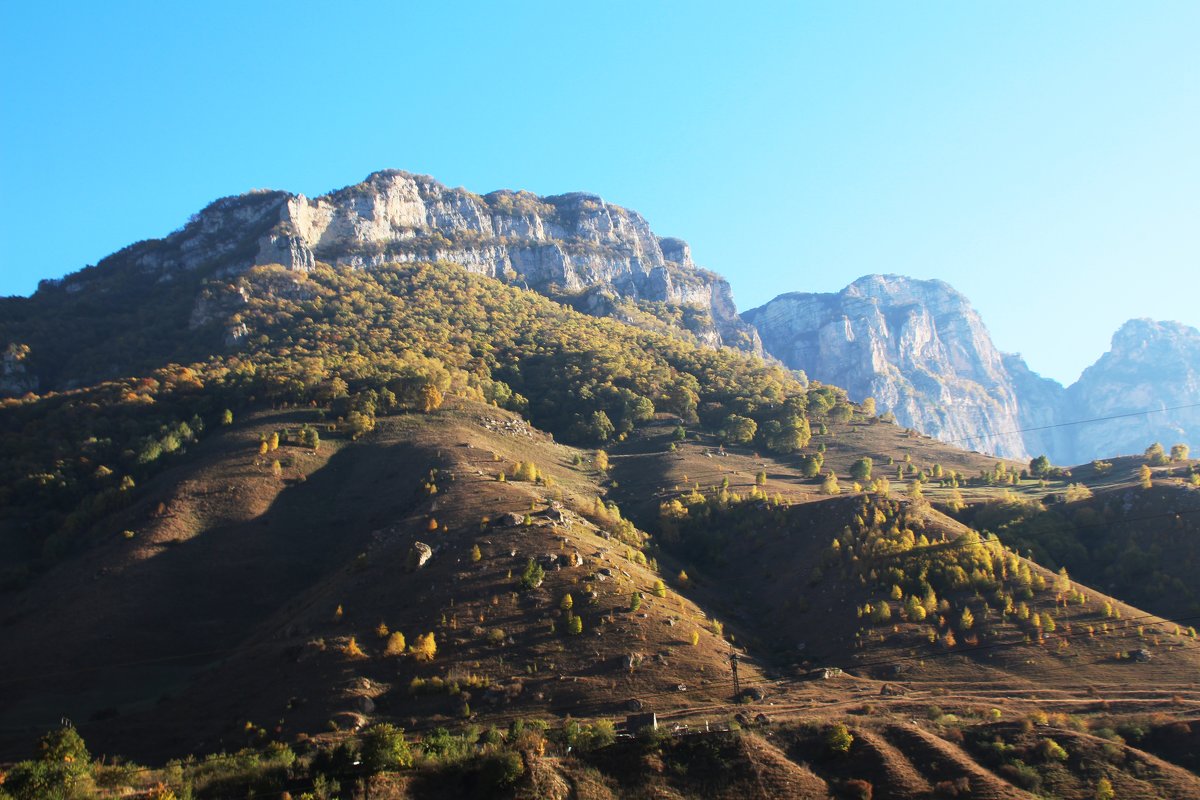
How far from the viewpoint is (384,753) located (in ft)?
133

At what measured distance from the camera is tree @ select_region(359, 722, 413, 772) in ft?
132

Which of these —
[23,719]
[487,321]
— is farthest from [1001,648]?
[487,321]

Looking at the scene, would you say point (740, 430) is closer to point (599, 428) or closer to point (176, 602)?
point (599, 428)

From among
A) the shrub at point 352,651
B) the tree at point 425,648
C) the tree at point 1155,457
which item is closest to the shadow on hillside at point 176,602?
the shrub at point 352,651

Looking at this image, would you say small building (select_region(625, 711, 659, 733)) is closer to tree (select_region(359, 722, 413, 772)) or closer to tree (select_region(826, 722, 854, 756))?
tree (select_region(826, 722, 854, 756))

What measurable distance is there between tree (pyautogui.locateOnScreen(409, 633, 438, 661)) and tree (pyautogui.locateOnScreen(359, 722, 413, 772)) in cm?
1320

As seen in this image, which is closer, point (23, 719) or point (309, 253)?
point (23, 719)

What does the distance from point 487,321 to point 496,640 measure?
13540 cm

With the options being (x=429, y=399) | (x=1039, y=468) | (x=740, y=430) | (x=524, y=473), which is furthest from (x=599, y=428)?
(x=1039, y=468)

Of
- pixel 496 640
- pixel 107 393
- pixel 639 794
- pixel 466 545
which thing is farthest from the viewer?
pixel 107 393

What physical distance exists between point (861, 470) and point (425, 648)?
8144cm

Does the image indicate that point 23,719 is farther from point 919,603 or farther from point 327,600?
point 919,603

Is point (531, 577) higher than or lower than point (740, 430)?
lower

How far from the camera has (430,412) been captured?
118000 mm
